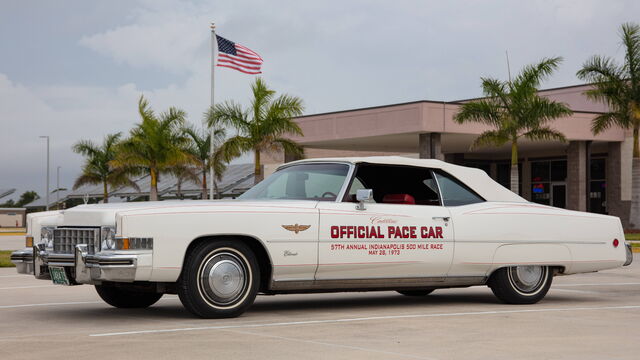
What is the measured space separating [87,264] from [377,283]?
287 centimetres

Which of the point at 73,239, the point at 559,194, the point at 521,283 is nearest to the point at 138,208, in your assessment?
the point at 73,239

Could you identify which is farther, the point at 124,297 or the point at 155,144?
the point at 155,144

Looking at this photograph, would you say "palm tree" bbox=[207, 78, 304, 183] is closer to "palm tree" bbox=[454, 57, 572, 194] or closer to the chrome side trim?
"palm tree" bbox=[454, 57, 572, 194]

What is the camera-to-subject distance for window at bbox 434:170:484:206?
1017 centimetres

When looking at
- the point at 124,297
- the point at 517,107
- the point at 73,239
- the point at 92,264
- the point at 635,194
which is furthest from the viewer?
the point at 635,194

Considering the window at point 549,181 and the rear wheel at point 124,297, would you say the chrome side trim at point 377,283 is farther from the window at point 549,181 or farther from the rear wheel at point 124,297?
the window at point 549,181

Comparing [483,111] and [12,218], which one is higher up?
[483,111]

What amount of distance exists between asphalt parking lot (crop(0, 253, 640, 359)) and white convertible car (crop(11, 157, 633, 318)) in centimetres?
31

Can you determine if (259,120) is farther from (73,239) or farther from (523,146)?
(73,239)

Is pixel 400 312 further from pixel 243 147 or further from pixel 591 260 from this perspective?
pixel 243 147

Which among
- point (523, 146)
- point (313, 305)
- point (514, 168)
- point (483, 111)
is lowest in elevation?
point (313, 305)

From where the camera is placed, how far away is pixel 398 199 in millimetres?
9938

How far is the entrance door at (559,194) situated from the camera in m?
48.2

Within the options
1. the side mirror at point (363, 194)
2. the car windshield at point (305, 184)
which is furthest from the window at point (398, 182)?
the side mirror at point (363, 194)
